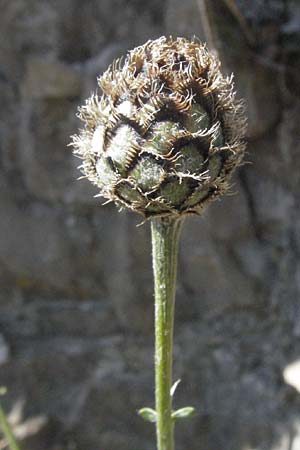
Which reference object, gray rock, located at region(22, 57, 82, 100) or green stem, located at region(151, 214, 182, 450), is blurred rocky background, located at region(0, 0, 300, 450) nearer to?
gray rock, located at region(22, 57, 82, 100)

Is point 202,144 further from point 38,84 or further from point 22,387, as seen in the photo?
point 22,387

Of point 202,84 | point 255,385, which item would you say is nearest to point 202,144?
point 202,84

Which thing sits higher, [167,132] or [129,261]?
[129,261]

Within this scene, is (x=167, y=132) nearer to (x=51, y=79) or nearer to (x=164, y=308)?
(x=164, y=308)

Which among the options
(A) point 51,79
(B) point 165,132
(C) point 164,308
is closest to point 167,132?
(B) point 165,132

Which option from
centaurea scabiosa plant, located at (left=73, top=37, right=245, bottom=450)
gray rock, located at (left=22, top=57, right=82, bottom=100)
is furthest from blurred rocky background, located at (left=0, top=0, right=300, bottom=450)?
centaurea scabiosa plant, located at (left=73, top=37, right=245, bottom=450)

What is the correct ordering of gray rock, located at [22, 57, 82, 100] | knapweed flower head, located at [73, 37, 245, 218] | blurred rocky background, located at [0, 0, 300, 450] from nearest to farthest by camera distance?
1. knapweed flower head, located at [73, 37, 245, 218]
2. blurred rocky background, located at [0, 0, 300, 450]
3. gray rock, located at [22, 57, 82, 100]
